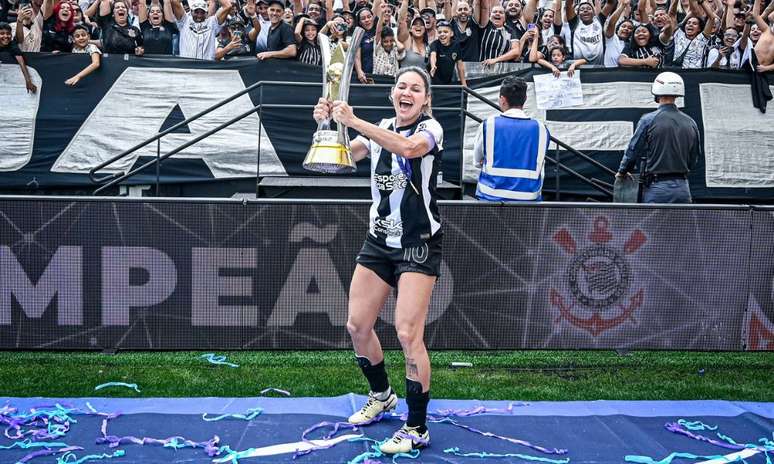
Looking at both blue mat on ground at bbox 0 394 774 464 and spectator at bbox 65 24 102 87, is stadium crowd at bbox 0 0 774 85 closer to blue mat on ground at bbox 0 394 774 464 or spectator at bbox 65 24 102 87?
spectator at bbox 65 24 102 87

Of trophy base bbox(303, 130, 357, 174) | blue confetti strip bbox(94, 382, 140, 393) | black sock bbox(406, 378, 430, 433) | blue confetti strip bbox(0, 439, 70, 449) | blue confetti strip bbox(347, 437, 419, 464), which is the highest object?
trophy base bbox(303, 130, 357, 174)

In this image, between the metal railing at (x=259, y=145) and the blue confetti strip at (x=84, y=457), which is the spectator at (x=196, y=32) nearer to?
the metal railing at (x=259, y=145)

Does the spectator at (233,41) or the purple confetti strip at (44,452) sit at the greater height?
the spectator at (233,41)

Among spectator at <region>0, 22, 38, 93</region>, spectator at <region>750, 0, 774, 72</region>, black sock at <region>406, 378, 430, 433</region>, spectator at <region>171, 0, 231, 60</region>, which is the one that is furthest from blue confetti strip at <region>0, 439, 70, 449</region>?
spectator at <region>750, 0, 774, 72</region>

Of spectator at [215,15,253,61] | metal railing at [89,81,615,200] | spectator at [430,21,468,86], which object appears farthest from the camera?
spectator at [215,15,253,61]

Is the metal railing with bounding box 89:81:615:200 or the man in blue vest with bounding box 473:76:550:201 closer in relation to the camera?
the man in blue vest with bounding box 473:76:550:201

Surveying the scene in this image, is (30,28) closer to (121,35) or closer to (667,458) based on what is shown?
(121,35)

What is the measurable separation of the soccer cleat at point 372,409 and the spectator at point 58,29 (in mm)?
7988

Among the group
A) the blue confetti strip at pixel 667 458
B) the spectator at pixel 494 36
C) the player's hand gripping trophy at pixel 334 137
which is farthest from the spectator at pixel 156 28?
the blue confetti strip at pixel 667 458

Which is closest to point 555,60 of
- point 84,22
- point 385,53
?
point 385,53

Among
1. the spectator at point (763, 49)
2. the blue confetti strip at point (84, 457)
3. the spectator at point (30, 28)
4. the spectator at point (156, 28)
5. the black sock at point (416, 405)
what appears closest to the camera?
the blue confetti strip at point (84, 457)

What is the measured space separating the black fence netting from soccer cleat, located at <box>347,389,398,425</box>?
1.64 m

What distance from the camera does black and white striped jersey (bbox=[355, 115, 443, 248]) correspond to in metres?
5.02

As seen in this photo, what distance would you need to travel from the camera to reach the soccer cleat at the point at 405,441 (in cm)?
487
